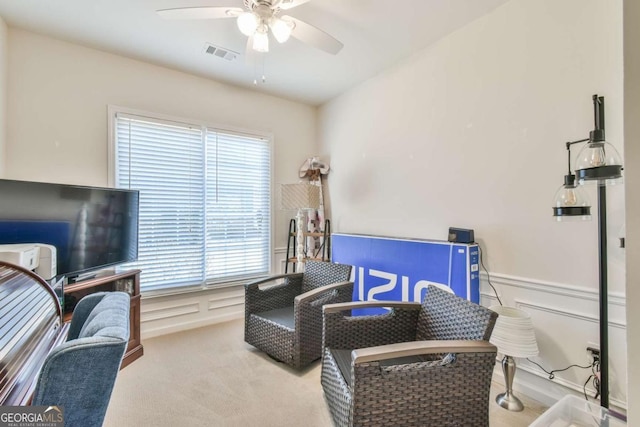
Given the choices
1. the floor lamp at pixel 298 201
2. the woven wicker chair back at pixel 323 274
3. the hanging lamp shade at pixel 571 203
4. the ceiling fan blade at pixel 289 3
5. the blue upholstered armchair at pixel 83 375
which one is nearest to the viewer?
the blue upholstered armchair at pixel 83 375

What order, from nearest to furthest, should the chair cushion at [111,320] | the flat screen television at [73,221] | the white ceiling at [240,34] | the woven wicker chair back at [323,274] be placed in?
the chair cushion at [111,320] → the flat screen television at [73,221] → the white ceiling at [240,34] → the woven wicker chair back at [323,274]

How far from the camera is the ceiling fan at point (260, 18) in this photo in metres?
1.77

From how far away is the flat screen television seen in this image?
1.99m

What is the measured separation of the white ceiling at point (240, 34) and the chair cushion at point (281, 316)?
8.02ft

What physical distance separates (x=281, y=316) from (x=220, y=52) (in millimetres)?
2534

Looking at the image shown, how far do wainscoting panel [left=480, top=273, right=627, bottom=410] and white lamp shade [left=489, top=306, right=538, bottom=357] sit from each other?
0.21 meters

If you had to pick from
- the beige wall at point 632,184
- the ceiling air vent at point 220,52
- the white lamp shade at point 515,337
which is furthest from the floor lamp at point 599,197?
the ceiling air vent at point 220,52

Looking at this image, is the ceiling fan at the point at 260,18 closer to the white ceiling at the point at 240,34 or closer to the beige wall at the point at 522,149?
the white ceiling at the point at 240,34

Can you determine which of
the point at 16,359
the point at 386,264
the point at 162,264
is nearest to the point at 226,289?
the point at 162,264

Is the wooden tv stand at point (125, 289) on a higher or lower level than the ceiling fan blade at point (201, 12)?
lower

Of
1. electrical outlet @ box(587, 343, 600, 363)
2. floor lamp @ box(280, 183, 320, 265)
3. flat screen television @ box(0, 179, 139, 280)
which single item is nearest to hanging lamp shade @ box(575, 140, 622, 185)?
electrical outlet @ box(587, 343, 600, 363)

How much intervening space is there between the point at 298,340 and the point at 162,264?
5.88 ft

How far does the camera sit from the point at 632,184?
606 mm

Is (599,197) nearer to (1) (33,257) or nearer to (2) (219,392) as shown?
(2) (219,392)
